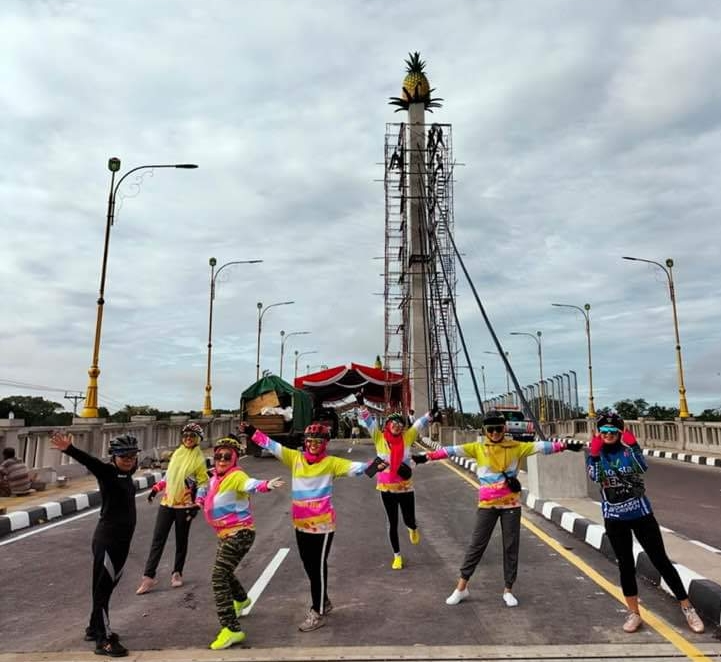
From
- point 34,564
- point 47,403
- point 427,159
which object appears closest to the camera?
point 34,564

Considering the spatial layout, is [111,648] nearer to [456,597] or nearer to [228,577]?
[228,577]

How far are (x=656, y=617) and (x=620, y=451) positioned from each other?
1436 millimetres

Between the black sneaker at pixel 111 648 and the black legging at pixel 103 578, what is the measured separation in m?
0.04

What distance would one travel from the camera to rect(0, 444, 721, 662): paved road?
4.57 m

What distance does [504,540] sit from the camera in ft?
18.7

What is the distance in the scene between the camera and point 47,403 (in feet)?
292

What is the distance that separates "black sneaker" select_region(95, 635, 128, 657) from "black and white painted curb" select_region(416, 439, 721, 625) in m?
4.67

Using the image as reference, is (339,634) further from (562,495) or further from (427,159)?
(427,159)

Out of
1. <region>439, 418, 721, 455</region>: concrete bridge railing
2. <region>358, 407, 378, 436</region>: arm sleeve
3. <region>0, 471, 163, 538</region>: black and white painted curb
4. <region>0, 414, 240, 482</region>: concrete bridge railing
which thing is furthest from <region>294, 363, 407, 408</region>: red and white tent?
<region>358, 407, 378, 436</region>: arm sleeve

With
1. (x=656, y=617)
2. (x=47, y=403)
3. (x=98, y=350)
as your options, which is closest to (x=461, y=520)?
(x=656, y=617)

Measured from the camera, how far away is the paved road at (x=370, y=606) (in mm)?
4566

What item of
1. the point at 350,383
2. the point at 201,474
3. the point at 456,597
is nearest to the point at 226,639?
the point at 456,597

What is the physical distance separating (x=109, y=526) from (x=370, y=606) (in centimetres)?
239

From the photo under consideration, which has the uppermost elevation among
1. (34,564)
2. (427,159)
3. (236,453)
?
(427,159)
